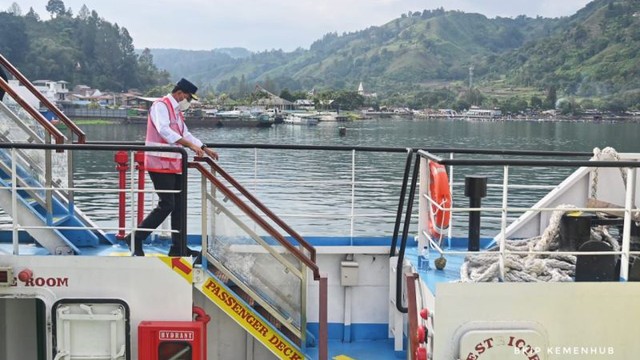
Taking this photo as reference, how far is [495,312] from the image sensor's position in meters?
4.79

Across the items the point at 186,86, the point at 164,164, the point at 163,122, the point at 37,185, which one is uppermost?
the point at 186,86

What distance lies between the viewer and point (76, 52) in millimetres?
157000

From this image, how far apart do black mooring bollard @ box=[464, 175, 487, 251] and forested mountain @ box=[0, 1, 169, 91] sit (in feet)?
454

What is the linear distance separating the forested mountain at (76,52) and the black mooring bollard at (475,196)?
454 ft

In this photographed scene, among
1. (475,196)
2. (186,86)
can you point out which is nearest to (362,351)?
(475,196)

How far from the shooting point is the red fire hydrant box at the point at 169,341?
4977 mm

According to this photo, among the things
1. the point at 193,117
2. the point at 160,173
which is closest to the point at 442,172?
the point at 160,173

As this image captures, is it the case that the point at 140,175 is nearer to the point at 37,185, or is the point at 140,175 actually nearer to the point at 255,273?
the point at 37,185

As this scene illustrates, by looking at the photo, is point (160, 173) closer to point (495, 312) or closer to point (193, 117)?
point (495, 312)

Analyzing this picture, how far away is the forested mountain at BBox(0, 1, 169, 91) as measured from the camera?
136875mm

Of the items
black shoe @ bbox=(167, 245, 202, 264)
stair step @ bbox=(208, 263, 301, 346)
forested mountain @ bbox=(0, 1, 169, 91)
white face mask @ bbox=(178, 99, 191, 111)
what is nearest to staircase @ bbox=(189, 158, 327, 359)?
stair step @ bbox=(208, 263, 301, 346)

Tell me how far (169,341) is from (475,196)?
281cm

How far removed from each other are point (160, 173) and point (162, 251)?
94 cm

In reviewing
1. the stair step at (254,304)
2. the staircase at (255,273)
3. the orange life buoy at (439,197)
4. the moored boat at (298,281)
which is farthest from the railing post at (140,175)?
the orange life buoy at (439,197)
